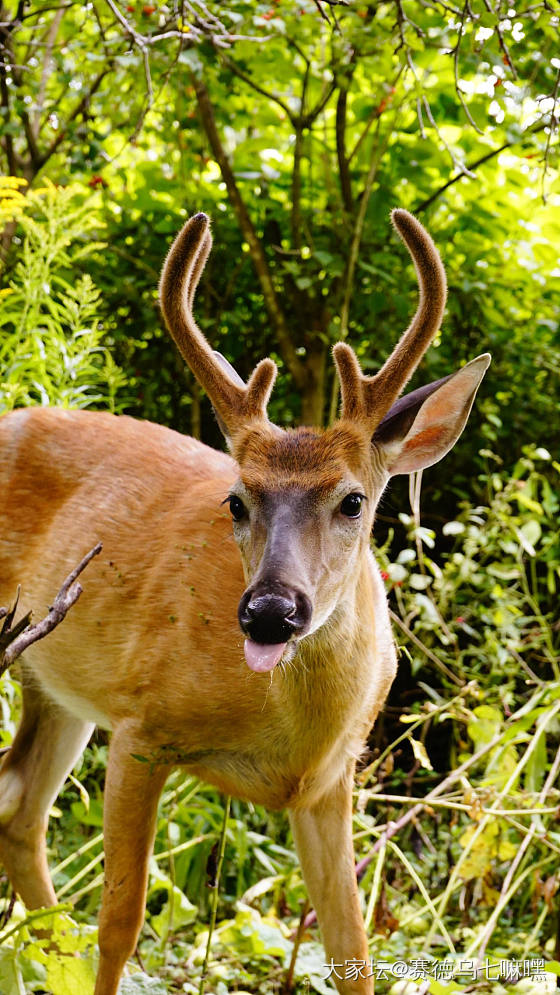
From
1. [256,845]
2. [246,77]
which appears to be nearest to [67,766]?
[256,845]

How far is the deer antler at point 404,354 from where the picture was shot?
9.84ft

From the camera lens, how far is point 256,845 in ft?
16.1

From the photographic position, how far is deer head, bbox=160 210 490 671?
253 cm

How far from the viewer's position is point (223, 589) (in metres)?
3.27

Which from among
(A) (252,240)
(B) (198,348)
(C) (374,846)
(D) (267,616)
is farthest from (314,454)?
(A) (252,240)

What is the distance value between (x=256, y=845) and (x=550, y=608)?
7.78 ft

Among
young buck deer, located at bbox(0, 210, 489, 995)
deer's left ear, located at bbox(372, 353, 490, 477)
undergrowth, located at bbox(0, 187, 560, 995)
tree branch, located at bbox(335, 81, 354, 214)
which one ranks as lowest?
undergrowth, located at bbox(0, 187, 560, 995)

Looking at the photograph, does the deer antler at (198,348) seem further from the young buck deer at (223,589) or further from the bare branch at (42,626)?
the bare branch at (42,626)

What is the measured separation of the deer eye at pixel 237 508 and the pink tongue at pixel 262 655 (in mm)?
472

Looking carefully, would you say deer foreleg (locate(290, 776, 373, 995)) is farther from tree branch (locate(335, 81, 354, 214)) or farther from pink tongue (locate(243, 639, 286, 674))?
tree branch (locate(335, 81, 354, 214))

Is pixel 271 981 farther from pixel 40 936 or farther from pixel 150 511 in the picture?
pixel 150 511

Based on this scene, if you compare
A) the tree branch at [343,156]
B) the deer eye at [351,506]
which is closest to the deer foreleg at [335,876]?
the deer eye at [351,506]

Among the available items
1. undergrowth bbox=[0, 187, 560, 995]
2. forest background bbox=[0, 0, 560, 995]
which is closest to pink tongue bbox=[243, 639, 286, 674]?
undergrowth bbox=[0, 187, 560, 995]

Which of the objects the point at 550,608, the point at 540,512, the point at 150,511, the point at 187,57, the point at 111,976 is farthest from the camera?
the point at 550,608
